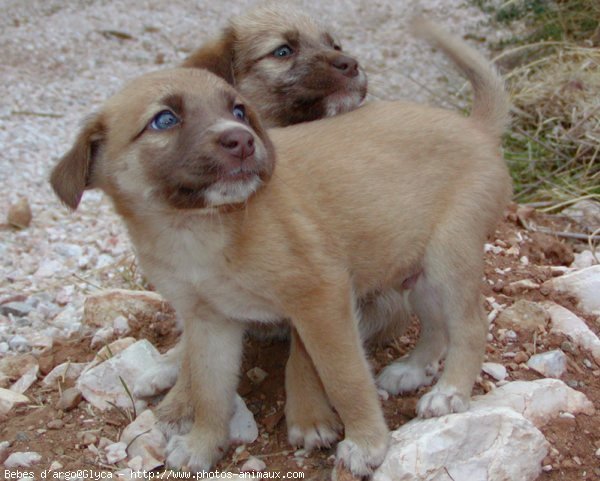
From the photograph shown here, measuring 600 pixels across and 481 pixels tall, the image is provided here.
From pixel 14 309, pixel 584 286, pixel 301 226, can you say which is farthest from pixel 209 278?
pixel 14 309

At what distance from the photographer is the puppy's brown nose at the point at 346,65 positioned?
4.32 metres

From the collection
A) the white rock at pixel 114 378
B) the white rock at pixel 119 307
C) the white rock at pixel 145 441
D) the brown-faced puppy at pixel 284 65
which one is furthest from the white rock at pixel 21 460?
the brown-faced puppy at pixel 284 65

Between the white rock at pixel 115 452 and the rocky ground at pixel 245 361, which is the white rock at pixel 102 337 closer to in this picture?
the rocky ground at pixel 245 361

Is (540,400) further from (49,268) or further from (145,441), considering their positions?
(49,268)

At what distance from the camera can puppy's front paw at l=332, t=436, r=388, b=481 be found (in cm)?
330

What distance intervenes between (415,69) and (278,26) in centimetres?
610

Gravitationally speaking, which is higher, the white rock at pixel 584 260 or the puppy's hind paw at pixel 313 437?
the puppy's hind paw at pixel 313 437

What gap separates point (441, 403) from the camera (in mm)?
3531

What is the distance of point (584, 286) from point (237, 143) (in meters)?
2.40

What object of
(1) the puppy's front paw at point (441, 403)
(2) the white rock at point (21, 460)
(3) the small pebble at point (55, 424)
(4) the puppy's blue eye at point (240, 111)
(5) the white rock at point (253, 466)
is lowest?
(3) the small pebble at point (55, 424)

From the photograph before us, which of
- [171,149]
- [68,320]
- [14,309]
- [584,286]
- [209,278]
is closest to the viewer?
[171,149]

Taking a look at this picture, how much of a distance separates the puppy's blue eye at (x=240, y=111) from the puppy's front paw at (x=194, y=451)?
1387 mm

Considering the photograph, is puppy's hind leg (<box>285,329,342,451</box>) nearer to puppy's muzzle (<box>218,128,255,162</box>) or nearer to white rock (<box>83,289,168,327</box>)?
puppy's muzzle (<box>218,128,255,162</box>)

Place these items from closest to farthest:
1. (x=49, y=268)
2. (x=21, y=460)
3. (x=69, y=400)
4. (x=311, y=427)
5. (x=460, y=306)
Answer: (x=21, y=460) → (x=311, y=427) → (x=460, y=306) → (x=69, y=400) → (x=49, y=268)
